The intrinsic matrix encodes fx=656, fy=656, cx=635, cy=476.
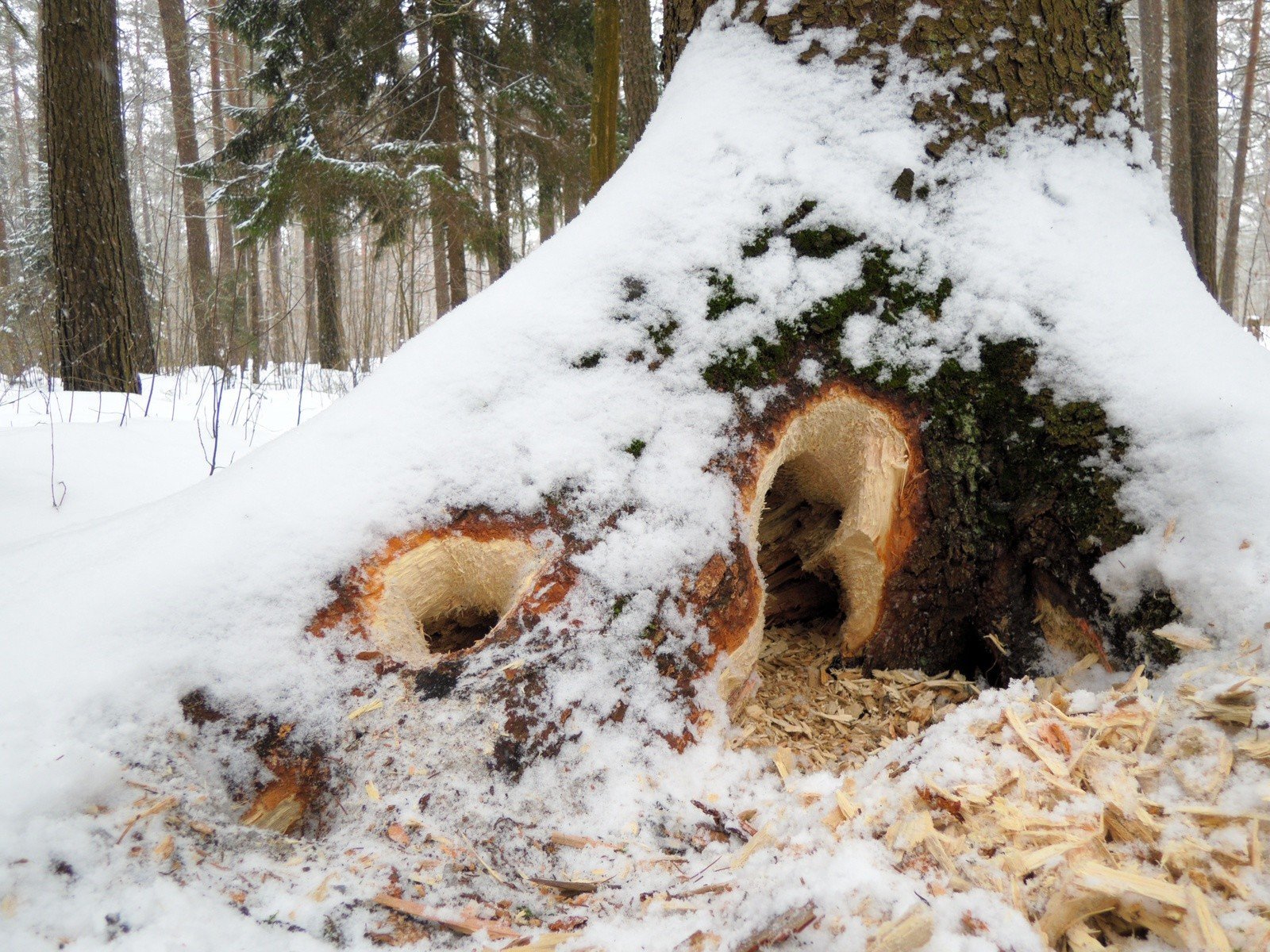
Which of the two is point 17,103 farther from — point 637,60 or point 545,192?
point 637,60

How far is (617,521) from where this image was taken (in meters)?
1.40

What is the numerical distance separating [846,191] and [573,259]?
2.36 ft

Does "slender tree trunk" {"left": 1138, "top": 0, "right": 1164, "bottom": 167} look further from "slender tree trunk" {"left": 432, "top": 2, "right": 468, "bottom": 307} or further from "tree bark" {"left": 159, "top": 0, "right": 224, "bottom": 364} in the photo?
"tree bark" {"left": 159, "top": 0, "right": 224, "bottom": 364}

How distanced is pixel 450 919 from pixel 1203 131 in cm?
1091

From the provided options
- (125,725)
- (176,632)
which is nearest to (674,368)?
(176,632)

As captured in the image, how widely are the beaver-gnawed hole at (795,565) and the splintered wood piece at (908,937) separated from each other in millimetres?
1051

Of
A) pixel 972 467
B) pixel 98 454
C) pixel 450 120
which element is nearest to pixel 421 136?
pixel 450 120

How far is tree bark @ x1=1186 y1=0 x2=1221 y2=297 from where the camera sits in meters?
7.62

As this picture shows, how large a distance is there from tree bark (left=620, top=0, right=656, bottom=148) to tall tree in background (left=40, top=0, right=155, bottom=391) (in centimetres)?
381

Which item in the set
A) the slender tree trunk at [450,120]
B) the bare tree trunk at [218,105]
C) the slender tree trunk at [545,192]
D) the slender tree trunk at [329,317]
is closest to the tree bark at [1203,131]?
the slender tree trunk at [545,192]

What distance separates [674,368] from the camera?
1.55 m

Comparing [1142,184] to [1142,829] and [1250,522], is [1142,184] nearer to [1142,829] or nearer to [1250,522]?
[1250,522]

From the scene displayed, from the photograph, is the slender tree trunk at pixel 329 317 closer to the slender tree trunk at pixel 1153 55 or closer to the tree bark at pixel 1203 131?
the tree bark at pixel 1203 131

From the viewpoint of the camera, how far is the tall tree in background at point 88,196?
464 centimetres
